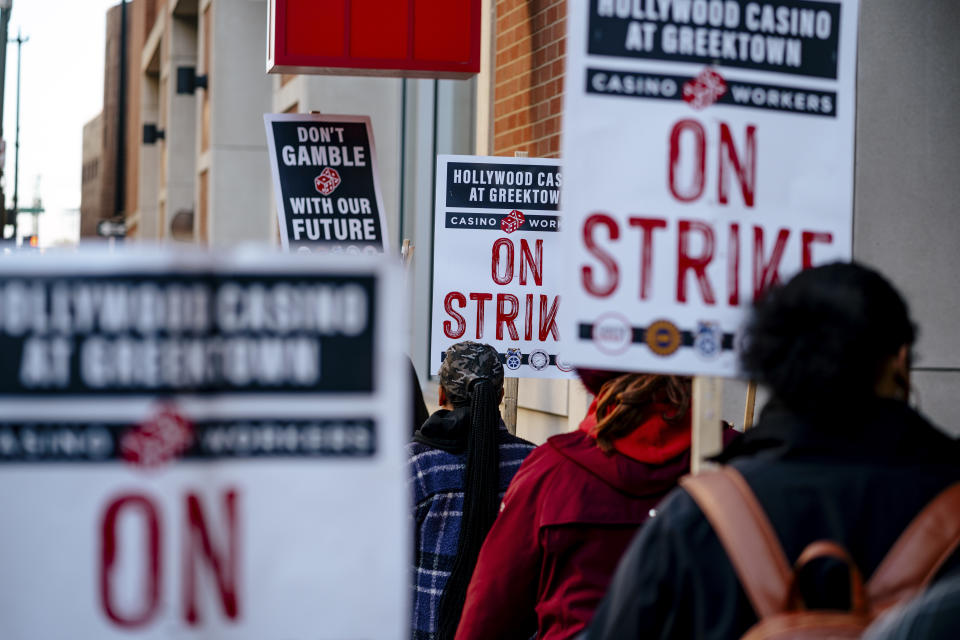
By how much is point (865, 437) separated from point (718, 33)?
1241mm

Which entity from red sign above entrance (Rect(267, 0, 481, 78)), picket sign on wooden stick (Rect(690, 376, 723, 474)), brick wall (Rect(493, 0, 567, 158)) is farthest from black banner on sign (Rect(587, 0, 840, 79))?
red sign above entrance (Rect(267, 0, 481, 78))

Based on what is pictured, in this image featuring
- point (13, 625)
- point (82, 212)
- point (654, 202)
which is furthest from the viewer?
point (82, 212)

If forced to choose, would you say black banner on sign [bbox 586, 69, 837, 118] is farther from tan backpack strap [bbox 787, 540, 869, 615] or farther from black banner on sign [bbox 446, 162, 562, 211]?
black banner on sign [bbox 446, 162, 562, 211]

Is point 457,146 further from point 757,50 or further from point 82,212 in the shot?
point 82,212

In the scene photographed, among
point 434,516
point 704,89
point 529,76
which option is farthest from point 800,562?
point 529,76

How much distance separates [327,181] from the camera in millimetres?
7352

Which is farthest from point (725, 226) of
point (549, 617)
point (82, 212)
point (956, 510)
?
point (82, 212)

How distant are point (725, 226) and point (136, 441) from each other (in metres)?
1.49

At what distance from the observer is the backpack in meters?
2.20

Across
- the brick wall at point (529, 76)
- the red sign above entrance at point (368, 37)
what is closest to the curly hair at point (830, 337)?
the brick wall at point (529, 76)

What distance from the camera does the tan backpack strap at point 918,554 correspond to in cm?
226

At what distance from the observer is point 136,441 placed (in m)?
2.29

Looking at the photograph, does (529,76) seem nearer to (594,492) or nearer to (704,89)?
(594,492)

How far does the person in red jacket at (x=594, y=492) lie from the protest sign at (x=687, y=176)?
1.97 ft
